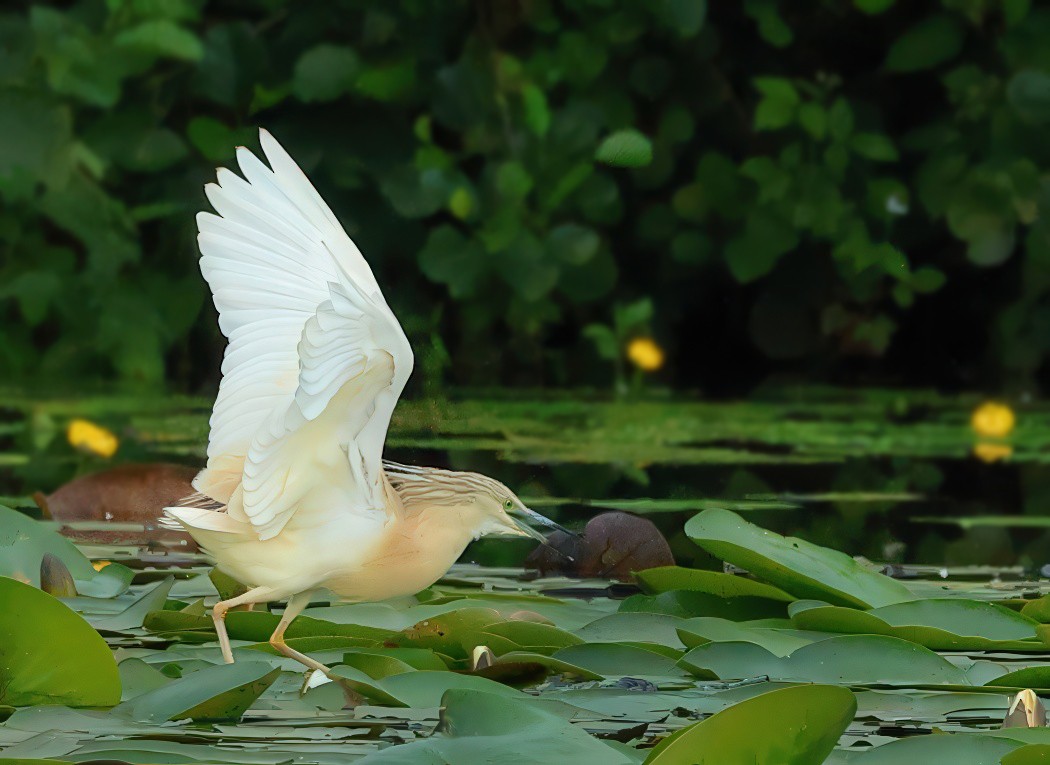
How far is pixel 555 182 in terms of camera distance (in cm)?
468

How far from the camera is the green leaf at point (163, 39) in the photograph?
15.3 feet

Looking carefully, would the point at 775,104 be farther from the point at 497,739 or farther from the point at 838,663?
the point at 497,739

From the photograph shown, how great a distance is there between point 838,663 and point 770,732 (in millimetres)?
393

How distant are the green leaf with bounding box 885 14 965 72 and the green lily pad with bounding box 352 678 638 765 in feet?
12.8

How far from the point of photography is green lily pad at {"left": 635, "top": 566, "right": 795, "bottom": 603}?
1800mm

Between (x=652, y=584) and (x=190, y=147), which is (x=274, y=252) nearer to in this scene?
(x=652, y=584)

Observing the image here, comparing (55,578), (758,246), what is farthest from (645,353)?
→ (55,578)

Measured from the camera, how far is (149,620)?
1.70m

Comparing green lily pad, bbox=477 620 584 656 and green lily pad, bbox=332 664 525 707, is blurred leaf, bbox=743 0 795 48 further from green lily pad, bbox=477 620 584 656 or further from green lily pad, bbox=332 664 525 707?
green lily pad, bbox=332 664 525 707

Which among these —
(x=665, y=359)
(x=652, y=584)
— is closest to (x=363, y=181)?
(x=665, y=359)

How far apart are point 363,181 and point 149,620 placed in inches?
127

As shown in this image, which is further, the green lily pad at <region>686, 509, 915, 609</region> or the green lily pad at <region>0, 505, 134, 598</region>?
the green lily pad at <region>0, 505, 134, 598</region>

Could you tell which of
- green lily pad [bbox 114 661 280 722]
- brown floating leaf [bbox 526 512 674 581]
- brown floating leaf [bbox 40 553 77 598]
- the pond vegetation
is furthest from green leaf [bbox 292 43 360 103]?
green lily pad [bbox 114 661 280 722]

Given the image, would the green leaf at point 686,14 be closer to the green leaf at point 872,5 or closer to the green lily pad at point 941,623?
the green leaf at point 872,5
